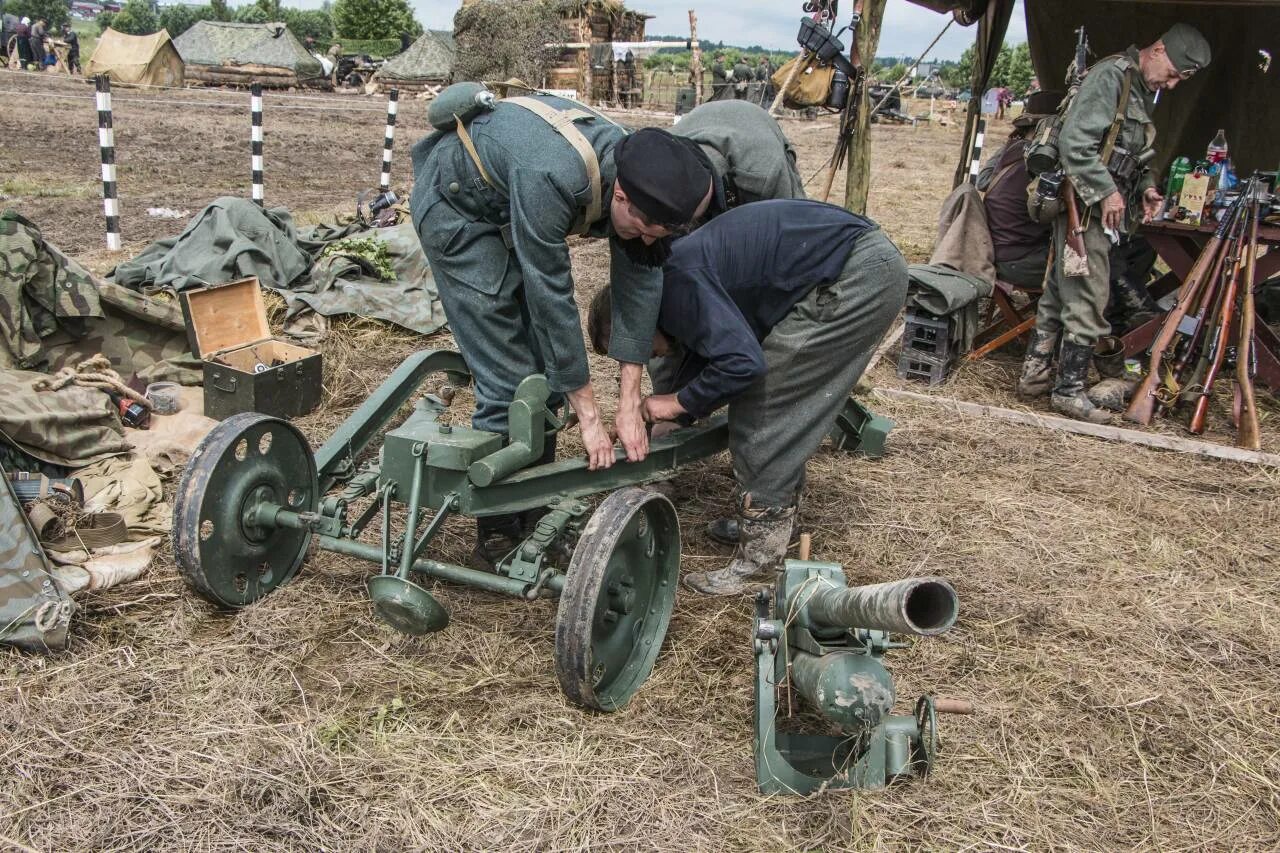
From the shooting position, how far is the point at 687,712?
10.5ft

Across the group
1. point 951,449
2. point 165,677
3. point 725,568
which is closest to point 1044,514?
point 951,449

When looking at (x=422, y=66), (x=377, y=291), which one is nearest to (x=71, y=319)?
(x=377, y=291)

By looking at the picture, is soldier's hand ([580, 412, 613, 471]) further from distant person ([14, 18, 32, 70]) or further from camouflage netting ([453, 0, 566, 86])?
distant person ([14, 18, 32, 70])

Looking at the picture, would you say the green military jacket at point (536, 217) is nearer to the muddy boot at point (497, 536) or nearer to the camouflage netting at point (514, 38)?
the muddy boot at point (497, 536)

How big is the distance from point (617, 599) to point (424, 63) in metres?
35.8

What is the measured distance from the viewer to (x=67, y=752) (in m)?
2.82

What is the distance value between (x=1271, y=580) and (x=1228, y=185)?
3.37 metres

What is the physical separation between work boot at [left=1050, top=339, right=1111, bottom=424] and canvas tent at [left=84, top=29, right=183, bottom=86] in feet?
98.5

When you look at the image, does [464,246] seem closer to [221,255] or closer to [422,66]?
[221,255]

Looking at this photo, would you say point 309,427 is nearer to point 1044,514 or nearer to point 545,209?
point 545,209

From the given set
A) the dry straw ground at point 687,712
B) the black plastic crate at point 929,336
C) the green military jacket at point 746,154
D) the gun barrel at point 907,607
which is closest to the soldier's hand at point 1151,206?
the black plastic crate at point 929,336

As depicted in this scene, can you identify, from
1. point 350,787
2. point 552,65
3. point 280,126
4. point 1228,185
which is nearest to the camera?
point 350,787

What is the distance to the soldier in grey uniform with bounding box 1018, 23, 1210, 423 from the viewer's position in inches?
233

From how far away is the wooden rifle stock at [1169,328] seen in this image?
20.0 ft
